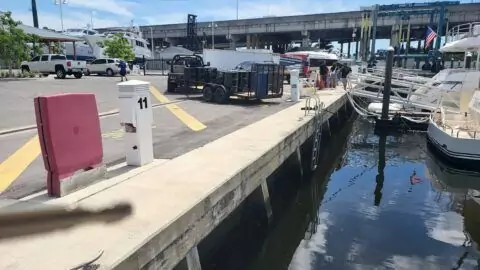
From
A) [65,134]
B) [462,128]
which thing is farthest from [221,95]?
[65,134]

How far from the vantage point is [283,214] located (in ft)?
27.9

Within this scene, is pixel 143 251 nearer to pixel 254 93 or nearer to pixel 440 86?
pixel 254 93

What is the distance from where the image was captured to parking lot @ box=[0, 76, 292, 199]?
231 inches

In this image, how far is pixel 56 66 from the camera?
3005 cm

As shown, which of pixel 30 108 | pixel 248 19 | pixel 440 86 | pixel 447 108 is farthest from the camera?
pixel 248 19

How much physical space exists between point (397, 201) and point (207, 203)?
6249mm

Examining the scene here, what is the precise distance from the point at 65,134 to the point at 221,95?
1212cm

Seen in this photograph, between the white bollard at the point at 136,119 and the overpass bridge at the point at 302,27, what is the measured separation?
63246 mm

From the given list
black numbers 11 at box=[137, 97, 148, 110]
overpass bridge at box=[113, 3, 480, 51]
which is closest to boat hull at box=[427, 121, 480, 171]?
black numbers 11 at box=[137, 97, 148, 110]

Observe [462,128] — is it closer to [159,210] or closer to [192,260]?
[192,260]

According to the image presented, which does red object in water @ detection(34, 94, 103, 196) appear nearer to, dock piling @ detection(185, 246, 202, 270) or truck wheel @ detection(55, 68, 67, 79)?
dock piling @ detection(185, 246, 202, 270)

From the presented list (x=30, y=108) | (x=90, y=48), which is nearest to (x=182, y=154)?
(x=30, y=108)

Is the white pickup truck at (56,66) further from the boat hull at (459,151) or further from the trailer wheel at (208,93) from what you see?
the boat hull at (459,151)

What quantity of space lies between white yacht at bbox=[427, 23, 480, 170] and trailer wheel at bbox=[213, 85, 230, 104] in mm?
7816
